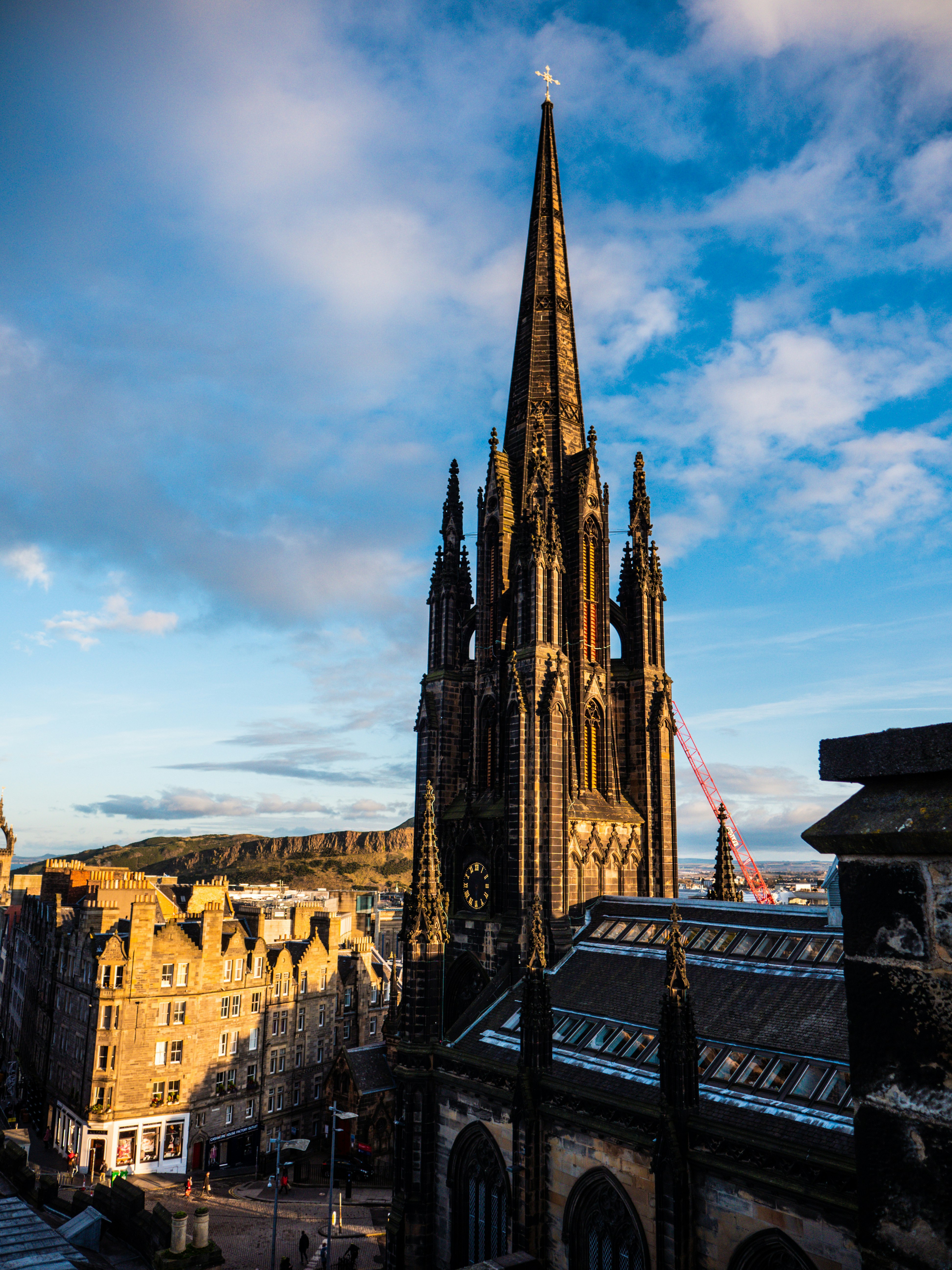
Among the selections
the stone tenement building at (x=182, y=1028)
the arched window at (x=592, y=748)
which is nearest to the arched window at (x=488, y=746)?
the arched window at (x=592, y=748)

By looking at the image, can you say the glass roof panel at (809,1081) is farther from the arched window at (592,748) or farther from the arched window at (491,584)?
the arched window at (491,584)

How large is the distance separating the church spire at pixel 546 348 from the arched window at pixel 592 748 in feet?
40.2

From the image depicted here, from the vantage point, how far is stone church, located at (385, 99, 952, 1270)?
13.9 feet

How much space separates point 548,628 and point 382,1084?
21.4 m

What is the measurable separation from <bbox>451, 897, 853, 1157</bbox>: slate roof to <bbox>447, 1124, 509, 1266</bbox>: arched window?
307 centimetres

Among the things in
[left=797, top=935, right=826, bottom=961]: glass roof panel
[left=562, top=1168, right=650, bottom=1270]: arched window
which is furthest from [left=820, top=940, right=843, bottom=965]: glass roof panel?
[left=562, top=1168, right=650, bottom=1270]: arched window

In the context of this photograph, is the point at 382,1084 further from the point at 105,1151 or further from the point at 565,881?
the point at 105,1151

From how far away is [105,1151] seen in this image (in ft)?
159

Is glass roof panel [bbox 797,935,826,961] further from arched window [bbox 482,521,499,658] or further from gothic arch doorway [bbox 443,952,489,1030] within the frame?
arched window [bbox 482,521,499,658]

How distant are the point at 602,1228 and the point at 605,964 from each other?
9.95 metres

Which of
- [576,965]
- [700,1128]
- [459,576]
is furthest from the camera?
[459,576]

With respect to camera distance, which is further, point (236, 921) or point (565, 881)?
point (236, 921)

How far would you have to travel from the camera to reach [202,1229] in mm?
29562

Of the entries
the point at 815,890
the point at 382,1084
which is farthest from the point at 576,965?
the point at 815,890
